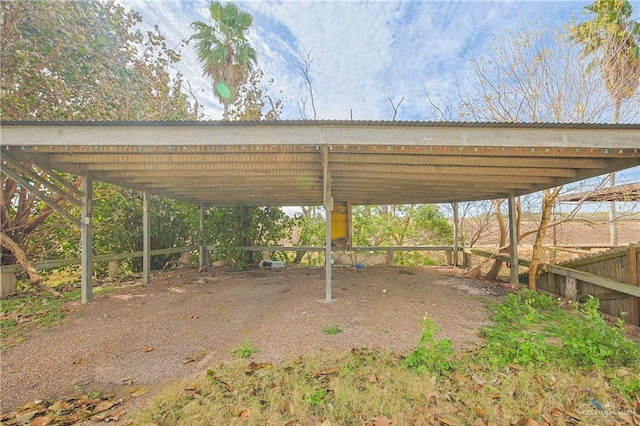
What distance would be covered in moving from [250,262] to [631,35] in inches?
444

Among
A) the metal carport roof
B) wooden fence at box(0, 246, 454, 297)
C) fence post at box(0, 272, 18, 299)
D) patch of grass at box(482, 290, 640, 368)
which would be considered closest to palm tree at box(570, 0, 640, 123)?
the metal carport roof

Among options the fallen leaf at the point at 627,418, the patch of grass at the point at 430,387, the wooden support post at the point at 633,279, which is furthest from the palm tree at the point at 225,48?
the fallen leaf at the point at 627,418

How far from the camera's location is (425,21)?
28.6 ft

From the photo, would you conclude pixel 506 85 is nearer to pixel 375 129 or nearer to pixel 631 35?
pixel 631 35

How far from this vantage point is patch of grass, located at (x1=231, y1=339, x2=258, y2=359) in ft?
9.16

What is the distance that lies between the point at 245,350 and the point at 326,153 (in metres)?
2.58

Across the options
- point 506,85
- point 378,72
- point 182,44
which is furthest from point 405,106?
point 182,44

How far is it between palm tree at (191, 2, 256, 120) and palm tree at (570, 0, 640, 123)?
10.4 metres

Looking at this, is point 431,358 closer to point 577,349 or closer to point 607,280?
point 577,349

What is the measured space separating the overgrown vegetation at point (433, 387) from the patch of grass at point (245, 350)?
0.16 m

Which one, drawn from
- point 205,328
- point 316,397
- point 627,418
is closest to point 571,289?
point 627,418

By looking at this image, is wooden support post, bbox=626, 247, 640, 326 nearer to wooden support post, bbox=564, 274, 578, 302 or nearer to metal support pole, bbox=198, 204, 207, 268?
wooden support post, bbox=564, 274, 578, 302

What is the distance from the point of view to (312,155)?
4207mm

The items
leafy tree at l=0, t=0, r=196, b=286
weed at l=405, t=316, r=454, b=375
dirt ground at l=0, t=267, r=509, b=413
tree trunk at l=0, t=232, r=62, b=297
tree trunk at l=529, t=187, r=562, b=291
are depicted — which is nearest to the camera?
weed at l=405, t=316, r=454, b=375
